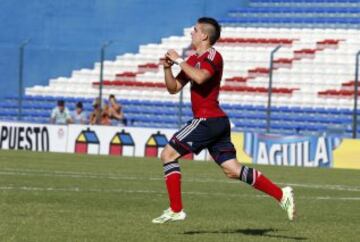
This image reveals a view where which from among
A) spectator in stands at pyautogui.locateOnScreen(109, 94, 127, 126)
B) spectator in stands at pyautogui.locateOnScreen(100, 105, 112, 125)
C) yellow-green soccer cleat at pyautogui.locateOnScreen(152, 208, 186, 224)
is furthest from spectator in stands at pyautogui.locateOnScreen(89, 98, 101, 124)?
yellow-green soccer cleat at pyautogui.locateOnScreen(152, 208, 186, 224)

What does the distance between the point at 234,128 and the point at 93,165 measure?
12.0 metres

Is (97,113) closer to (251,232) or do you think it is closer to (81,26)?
(81,26)

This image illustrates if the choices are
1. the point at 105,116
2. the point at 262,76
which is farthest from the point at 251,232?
the point at 262,76

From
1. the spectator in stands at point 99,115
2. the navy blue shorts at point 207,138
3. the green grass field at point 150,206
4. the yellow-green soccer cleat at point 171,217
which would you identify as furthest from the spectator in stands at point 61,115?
the navy blue shorts at point 207,138

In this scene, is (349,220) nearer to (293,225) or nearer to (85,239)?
(293,225)

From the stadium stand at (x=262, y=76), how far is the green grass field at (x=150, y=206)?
12331 millimetres

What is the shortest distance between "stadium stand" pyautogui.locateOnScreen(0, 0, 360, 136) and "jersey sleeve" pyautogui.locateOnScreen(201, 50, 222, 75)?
74.8ft

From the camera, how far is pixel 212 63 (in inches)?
447

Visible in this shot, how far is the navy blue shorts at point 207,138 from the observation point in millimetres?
11539

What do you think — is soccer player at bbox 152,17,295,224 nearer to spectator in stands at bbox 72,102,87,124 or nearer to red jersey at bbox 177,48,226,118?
red jersey at bbox 177,48,226,118

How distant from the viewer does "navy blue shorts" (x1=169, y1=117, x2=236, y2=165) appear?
454 inches

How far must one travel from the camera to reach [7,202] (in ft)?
45.5

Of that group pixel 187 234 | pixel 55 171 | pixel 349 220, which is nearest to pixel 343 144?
pixel 55 171

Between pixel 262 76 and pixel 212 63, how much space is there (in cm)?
2829
